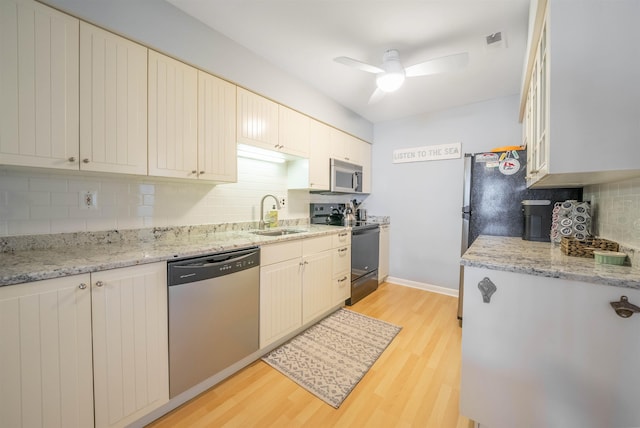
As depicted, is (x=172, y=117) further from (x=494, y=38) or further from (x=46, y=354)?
(x=494, y=38)

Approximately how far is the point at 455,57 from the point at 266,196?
1.95 m

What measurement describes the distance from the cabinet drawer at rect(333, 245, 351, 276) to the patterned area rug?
50 cm

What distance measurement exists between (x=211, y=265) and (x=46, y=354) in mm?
719

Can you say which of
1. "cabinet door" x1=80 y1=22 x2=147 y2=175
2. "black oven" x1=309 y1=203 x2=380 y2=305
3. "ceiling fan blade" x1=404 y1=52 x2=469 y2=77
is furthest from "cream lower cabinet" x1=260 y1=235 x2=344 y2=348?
"ceiling fan blade" x1=404 y1=52 x2=469 y2=77

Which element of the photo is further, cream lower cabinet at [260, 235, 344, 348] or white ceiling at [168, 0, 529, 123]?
cream lower cabinet at [260, 235, 344, 348]

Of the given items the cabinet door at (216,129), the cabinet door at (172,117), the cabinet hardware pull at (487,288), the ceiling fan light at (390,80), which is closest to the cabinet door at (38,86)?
the cabinet door at (172,117)

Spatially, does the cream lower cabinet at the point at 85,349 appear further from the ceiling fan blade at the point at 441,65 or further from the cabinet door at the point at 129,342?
the ceiling fan blade at the point at 441,65

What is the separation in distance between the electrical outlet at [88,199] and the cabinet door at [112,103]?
1.04 ft

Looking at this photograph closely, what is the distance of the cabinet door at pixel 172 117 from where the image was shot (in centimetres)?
154

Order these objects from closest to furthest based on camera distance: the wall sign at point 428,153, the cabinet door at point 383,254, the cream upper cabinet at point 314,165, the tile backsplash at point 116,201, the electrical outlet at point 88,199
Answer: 1. the tile backsplash at point 116,201
2. the electrical outlet at point 88,199
3. the cream upper cabinet at point 314,165
4. the wall sign at point 428,153
5. the cabinet door at point 383,254

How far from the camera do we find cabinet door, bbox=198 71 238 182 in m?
1.76

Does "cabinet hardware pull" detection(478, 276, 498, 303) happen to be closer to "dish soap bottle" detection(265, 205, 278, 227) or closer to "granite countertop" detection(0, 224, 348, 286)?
"granite countertop" detection(0, 224, 348, 286)

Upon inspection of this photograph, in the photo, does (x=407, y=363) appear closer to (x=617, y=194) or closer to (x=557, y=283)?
(x=557, y=283)

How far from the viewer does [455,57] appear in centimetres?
167
